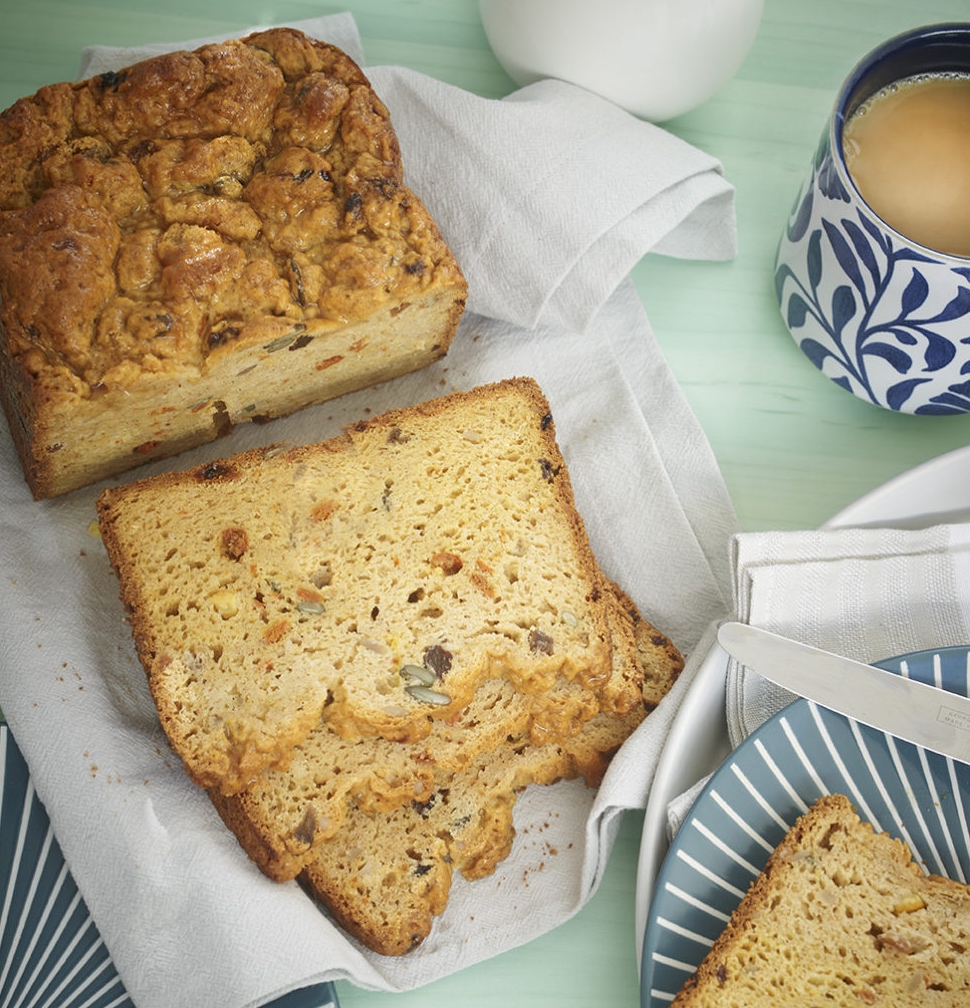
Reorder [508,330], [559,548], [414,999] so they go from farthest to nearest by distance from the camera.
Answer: [508,330] → [559,548] → [414,999]

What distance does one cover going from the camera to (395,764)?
2.24 meters

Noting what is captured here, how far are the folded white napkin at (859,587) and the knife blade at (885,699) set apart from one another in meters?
0.12

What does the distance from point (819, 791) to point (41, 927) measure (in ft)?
4.69

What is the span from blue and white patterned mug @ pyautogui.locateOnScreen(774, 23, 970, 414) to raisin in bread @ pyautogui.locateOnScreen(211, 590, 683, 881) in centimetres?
77

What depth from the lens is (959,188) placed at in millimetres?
2359

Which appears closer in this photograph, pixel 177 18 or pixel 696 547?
pixel 696 547

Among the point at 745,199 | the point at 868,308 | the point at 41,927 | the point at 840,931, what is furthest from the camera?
the point at 745,199

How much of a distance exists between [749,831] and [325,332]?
1.21m

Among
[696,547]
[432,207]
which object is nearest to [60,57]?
[432,207]

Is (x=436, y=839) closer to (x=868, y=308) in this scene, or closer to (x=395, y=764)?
(x=395, y=764)

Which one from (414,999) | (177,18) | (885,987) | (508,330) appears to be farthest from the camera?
(177,18)

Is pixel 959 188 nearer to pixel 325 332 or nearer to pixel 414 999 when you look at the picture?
pixel 325 332

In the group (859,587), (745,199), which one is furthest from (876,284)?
(745,199)

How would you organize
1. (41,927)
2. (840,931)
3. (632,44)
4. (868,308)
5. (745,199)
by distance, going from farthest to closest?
1. (745,199)
2. (632,44)
3. (868,308)
4. (41,927)
5. (840,931)
